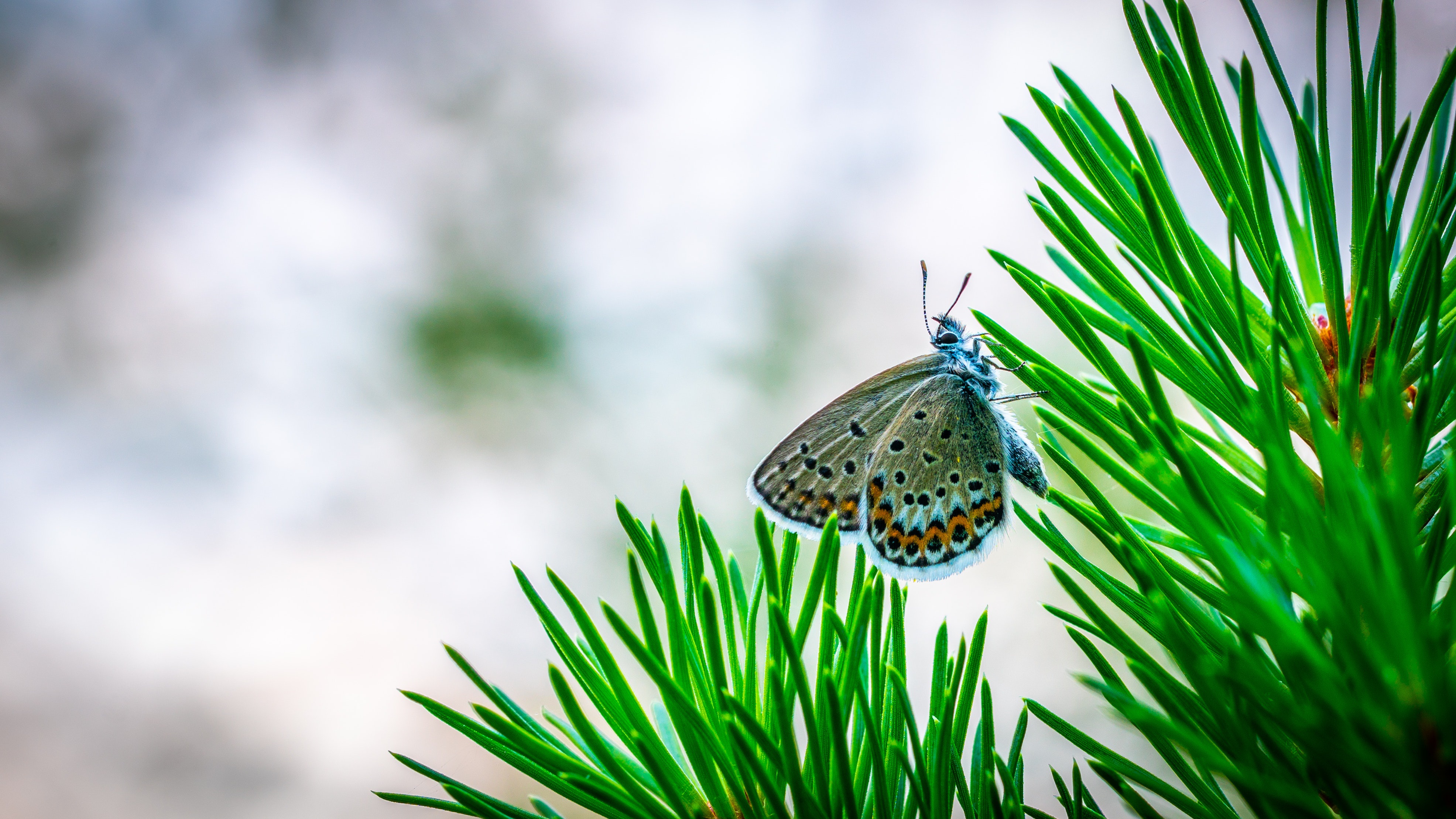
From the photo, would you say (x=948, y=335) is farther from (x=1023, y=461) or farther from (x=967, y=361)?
(x=1023, y=461)

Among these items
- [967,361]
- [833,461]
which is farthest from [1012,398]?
[833,461]

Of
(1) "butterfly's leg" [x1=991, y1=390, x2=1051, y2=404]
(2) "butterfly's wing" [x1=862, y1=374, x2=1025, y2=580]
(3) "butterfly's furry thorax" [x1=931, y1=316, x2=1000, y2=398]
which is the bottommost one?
(2) "butterfly's wing" [x1=862, y1=374, x2=1025, y2=580]

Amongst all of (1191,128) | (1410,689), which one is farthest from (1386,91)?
(1410,689)

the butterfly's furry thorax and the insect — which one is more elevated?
the butterfly's furry thorax

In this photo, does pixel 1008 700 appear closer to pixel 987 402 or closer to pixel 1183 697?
pixel 987 402

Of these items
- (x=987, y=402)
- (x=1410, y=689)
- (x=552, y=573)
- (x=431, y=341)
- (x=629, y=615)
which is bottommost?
(x=1410, y=689)
